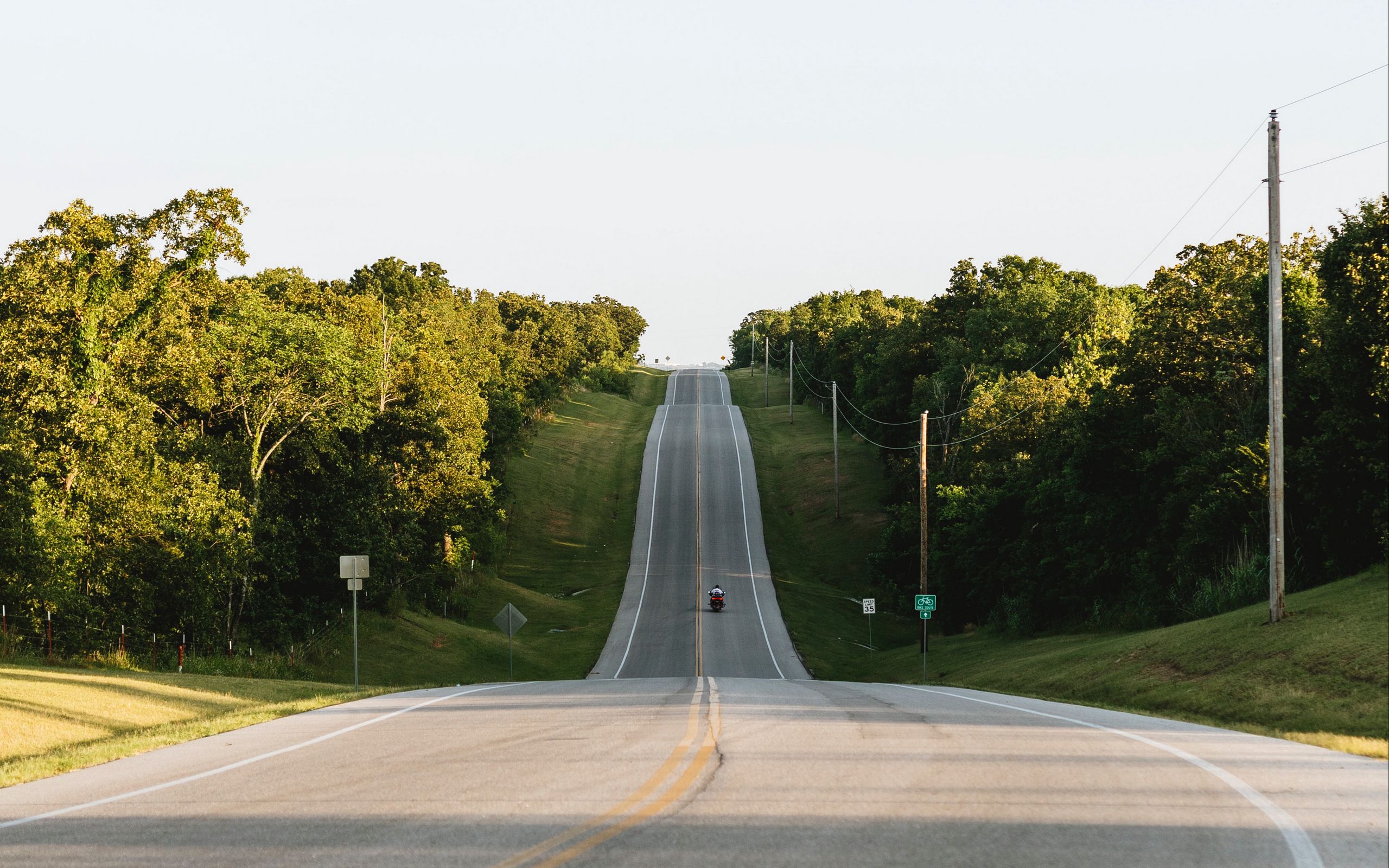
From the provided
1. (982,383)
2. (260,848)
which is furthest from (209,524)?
(982,383)

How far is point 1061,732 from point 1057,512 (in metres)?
36.2

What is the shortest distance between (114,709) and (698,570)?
47.8 metres

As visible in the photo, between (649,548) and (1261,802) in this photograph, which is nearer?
(1261,802)

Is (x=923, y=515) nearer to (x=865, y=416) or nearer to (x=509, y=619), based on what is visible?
(x=509, y=619)

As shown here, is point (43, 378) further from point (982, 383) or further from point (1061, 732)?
point (982, 383)

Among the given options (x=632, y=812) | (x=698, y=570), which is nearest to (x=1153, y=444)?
(x=698, y=570)

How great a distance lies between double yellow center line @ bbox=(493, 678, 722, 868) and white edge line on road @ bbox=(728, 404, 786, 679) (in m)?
31.6

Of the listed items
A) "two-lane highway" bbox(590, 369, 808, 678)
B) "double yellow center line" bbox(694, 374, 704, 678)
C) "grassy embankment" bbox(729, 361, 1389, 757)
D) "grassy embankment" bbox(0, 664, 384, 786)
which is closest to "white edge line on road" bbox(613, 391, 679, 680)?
"two-lane highway" bbox(590, 369, 808, 678)

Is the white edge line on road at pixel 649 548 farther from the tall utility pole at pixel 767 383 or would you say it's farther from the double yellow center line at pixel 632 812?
the double yellow center line at pixel 632 812

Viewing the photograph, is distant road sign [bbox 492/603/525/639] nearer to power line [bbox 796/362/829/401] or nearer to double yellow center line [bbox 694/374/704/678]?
double yellow center line [bbox 694/374/704/678]

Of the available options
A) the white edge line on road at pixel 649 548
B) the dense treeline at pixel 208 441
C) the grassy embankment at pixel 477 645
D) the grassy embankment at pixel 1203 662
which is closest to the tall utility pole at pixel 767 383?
the white edge line on road at pixel 649 548

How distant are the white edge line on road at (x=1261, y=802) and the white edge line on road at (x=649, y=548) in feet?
77.4

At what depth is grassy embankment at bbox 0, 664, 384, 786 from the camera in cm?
1262

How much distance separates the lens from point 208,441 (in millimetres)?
38125
